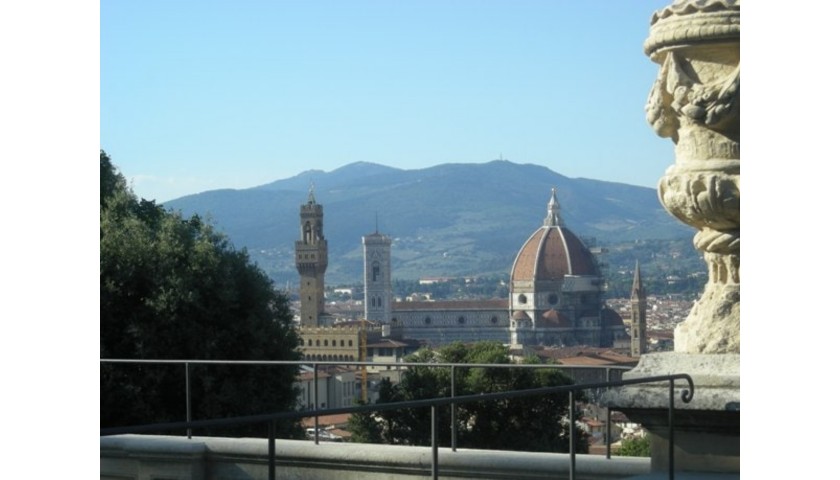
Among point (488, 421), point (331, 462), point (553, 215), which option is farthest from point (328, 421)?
point (553, 215)

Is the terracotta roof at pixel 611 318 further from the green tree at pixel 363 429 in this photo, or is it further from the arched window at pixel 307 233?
the green tree at pixel 363 429

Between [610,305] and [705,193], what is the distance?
174 meters

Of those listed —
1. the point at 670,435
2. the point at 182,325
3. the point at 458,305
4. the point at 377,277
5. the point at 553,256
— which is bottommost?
the point at 458,305

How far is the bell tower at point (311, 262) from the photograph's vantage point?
157750mm

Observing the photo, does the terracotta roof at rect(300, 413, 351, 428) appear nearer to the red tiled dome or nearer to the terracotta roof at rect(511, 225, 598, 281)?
the red tiled dome

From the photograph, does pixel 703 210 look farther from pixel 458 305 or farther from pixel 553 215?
pixel 553 215

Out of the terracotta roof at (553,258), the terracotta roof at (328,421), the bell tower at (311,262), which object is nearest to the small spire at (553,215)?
the terracotta roof at (553,258)

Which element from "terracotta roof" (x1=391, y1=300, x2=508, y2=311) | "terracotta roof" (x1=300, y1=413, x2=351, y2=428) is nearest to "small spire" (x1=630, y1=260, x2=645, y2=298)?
"terracotta roof" (x1=391, y1=300, x2=508, y2=311)

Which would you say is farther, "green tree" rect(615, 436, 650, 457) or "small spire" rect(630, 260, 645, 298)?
"small spire" rect(630, 260, 645, 298)

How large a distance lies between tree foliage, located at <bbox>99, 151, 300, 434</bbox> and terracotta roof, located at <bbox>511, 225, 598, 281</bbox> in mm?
149832

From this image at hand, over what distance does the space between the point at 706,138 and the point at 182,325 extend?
42.3 ft

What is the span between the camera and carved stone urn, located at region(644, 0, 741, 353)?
472 cm

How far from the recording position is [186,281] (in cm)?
1723

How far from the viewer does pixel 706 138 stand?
15.8ft
